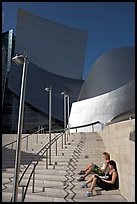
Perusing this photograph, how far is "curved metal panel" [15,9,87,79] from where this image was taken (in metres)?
43.3

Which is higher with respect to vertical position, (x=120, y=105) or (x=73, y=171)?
(x=120, y=105)

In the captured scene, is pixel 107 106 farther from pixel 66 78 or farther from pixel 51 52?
pixel 51 52

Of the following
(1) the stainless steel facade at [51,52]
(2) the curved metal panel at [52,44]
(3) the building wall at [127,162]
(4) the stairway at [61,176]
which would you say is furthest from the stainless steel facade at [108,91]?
(2) the curved metal panel at [52,44]

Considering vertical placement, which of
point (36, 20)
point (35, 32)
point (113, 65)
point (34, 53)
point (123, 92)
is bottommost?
point (123, 92)

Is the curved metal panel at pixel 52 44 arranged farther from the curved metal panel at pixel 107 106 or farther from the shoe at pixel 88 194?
the shoe at pixel 88 194

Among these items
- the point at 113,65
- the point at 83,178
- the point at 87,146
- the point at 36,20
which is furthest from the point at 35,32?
the point at 83,178

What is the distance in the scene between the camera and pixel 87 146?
9.18 metres

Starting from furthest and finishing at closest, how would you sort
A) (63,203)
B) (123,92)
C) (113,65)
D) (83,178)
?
(113,65) → (123,92) → (83,178) → (63,203)

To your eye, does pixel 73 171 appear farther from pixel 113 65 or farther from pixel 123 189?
pixel 113 65

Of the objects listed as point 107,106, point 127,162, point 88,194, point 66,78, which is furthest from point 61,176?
point 66,78

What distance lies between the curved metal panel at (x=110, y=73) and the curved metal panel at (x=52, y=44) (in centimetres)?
1661

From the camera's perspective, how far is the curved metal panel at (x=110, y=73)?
25.7m

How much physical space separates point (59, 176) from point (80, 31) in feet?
149

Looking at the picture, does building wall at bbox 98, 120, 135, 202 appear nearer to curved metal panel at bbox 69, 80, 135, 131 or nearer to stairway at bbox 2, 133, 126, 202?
stairway at bbox 2, 133, 126, 202
